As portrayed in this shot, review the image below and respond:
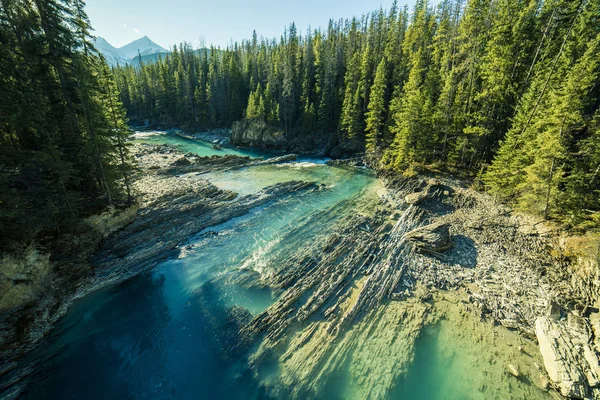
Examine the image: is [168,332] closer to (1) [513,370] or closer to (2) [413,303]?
(2) [413,303]

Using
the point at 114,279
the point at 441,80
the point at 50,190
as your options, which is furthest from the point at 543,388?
the point at 441,80

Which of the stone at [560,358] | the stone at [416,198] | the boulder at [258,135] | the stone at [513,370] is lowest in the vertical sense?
the stone at [513,370]

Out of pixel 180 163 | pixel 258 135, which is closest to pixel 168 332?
pixel 180 163

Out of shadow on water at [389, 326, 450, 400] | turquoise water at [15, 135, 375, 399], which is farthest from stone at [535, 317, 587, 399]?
turquoise water at [15, 135, 375, 399]

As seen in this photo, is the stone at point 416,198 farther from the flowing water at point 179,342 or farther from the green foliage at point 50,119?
the green foliage at point 50,119

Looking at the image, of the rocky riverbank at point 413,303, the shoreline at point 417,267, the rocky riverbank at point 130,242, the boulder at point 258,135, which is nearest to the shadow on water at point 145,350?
the rocky riverbank at point 130,242

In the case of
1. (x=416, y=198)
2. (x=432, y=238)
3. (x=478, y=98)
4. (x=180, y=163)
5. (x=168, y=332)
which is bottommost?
(x=168, y=332)
